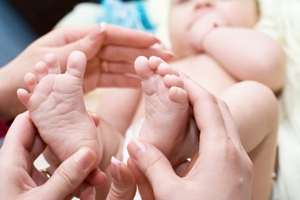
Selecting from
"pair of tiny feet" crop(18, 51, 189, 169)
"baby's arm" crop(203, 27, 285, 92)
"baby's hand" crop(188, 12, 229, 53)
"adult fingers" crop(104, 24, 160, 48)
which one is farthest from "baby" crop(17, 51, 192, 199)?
"baby's hand" crop(188, 12, 229, 53)

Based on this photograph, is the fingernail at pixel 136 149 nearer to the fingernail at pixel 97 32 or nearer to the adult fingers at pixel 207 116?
the adult fingers at pixel 207 116

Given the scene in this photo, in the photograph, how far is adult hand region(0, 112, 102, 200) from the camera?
542 millimetres

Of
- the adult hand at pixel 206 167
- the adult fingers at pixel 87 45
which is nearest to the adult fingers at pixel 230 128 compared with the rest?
the adult hand at pixel 206 167

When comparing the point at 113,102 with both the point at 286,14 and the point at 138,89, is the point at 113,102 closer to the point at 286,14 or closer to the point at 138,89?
the point at 138,89

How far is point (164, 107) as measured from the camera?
606 mm

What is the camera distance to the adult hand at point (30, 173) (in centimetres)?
54

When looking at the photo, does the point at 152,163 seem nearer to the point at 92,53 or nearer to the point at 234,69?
the point at 92,53

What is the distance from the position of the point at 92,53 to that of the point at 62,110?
0.97 ft

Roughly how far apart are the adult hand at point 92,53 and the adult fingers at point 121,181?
34 cm

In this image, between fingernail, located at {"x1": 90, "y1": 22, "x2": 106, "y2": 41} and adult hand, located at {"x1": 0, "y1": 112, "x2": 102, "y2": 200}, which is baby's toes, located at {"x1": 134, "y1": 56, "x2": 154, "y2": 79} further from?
fingernail, located at {"x1": 90, "y1": 22, "x2": 106, "y2": 41}

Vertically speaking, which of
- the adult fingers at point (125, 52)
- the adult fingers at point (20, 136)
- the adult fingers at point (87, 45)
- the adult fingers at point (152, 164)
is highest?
the adult fingers at point (20, 136)

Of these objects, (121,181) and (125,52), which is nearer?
(121,181)

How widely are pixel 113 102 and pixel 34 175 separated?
55cm

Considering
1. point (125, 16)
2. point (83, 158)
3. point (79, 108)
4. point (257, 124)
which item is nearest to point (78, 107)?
point (79, 108)
